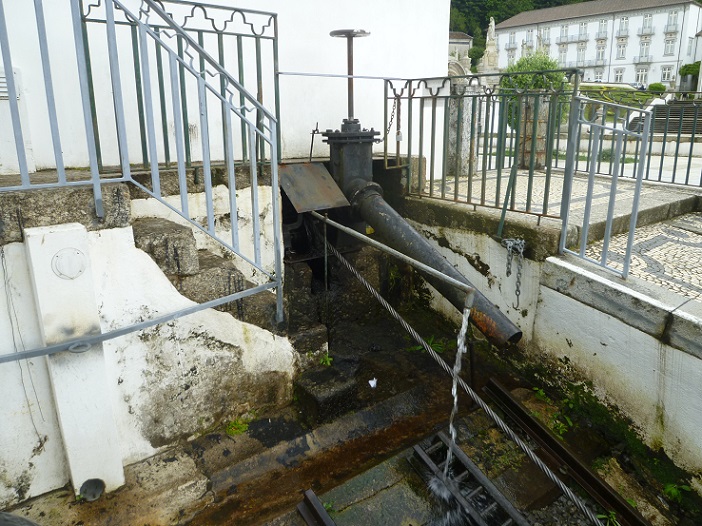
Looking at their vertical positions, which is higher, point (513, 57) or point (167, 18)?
point (513, 57)

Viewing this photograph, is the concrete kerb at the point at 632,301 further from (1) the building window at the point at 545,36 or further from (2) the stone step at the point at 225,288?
(1) the building window at the point at 545,36

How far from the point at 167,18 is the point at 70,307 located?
1.77 metres

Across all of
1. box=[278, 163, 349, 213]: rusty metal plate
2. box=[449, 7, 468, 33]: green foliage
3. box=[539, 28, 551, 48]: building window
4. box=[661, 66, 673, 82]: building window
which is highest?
box=[449, 7, 468, 33]: green foliage

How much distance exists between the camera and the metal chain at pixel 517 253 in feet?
14.3

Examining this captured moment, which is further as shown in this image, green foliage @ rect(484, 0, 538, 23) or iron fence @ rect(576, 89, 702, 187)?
green foliage @ rect(484, 0, 538, 23)

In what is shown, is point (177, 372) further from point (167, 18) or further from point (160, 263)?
point (167, 18)

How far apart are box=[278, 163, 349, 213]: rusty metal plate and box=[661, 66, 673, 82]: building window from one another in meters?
57.9

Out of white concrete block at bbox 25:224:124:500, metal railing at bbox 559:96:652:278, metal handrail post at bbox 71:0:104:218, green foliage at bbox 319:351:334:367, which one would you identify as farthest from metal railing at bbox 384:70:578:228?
white concrete block at bbox 25:224:124:500

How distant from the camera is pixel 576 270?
3.91 meters

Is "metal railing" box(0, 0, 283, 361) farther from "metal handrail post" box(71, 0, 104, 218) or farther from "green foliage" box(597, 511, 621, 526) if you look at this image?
"green foliage" box(597, 511, 621, 526)

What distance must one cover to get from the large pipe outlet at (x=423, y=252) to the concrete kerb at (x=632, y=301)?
637 millimetres

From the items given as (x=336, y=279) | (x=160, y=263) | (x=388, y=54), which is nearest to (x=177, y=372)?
(x=160, y=263)

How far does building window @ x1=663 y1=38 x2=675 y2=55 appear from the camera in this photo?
48.7 meters

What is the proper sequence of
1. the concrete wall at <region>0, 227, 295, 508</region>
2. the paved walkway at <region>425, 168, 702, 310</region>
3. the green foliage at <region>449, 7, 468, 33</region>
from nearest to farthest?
the concrete wall at <region>0, 227, 295, 508</region> < the paved walkway at <region>425, 168, 702, 310</region> < the green foliage at <region>449, 7, 468, 33</region>
